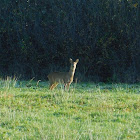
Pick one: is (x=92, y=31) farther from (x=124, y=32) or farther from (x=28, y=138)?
(x=28, y=138)

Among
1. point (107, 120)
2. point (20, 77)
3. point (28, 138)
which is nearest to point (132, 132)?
point (107, 120)

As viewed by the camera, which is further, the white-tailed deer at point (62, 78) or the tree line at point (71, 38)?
the tree line at point (71, 38)

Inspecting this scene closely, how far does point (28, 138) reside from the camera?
6.50 m

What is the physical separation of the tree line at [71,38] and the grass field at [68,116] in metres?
7.71

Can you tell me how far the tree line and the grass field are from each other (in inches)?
304

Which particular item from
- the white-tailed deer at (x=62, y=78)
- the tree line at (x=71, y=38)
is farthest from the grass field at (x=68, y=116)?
the tree line at (x=71, y=38)

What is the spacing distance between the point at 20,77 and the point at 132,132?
1272 centimetres

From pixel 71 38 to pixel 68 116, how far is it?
38.9ft

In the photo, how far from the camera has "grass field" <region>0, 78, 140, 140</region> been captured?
6668mm

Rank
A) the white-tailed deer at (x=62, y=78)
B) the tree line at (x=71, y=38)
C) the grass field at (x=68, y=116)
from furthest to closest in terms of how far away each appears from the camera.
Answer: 1. the tree line at (x=71, y=38)
2. the white-tailed deer at (x=62, y=78)
3. the grass field at (x=68, y=116)

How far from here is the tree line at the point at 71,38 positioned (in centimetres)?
1908

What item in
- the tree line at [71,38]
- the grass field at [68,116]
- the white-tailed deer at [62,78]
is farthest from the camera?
the tree line at [71,38]

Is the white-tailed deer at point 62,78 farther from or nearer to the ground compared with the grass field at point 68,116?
farther from the ground

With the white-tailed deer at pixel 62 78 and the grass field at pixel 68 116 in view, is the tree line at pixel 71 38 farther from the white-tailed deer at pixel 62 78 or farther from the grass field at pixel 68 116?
the grass field at pixel 68 116
